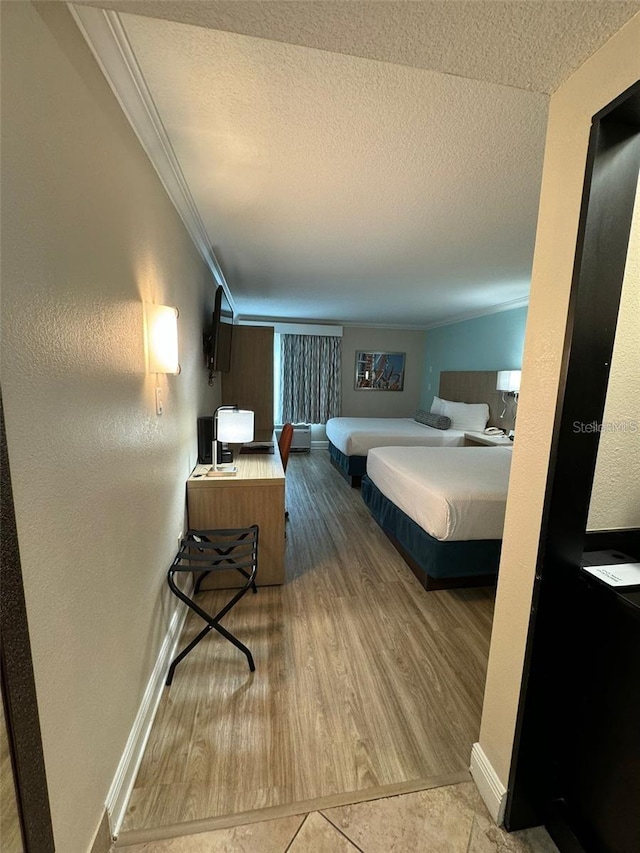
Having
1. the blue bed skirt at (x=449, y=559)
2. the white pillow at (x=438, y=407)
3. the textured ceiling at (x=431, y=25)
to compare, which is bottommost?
the blue bed skirt at (x=449, y=559)

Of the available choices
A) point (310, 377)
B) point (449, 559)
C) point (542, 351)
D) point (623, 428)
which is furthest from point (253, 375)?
point (623, 428)

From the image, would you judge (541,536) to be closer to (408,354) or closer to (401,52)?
(401,52)

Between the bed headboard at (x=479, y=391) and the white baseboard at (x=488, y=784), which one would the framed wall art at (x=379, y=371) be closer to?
the bed headboard at (x=479, y=391)

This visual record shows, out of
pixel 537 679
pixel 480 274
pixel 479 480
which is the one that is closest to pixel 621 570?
pixel 537 679

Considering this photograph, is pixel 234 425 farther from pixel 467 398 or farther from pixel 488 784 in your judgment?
pixel 467 398

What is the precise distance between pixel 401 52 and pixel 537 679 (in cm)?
175

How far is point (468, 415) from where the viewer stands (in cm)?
483

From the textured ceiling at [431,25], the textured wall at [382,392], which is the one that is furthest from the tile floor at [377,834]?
the textured wall at [382,392]

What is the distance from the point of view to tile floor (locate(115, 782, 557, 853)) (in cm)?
106

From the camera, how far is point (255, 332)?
408cm

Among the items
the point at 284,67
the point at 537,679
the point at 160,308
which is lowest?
the point at 537,679

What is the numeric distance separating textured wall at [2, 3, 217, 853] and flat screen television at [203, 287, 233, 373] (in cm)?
116

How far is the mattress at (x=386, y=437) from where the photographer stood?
4484 millimetres

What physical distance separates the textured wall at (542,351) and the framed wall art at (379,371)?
547cm
